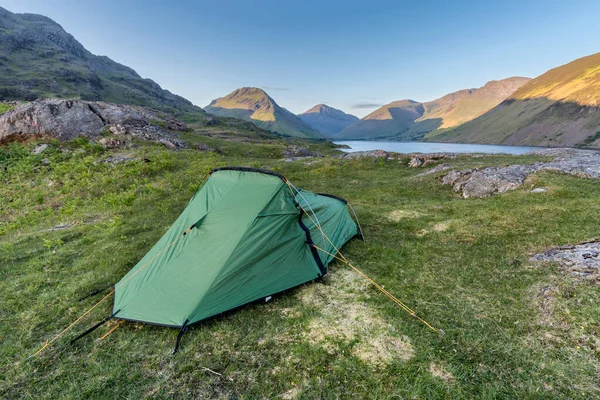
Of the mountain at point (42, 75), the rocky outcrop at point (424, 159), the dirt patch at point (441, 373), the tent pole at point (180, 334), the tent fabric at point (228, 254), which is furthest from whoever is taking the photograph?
the mountain at point (42, 75)

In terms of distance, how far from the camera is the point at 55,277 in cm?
919

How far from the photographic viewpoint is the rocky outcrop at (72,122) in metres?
31.2

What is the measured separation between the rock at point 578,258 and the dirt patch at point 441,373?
16.9ft

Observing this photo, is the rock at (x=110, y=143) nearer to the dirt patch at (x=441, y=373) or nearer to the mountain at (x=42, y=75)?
the dirt patch at (x=441, y=373)

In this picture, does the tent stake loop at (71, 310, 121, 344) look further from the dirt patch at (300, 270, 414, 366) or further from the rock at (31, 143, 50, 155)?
the rock at (31, 143, 50, 155)

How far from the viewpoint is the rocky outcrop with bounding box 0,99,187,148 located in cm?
3119

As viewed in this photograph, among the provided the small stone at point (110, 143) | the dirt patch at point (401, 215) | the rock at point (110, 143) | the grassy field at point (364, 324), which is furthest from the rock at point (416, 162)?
the small stone at point (110, 143)

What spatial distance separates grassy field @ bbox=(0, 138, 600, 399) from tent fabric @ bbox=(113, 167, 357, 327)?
1.48 ft

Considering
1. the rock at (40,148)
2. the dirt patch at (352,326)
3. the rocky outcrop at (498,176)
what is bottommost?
the dirt patch at (352,326)

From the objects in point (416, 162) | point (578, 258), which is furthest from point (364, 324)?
point (416, 162)

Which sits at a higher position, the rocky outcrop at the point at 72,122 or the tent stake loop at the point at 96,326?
the rocky outcrop at the point at 72,122

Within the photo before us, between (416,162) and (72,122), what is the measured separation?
139 ft

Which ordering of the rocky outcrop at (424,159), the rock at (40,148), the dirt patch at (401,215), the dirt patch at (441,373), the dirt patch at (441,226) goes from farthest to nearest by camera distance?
the rocky outcrop at (424,159) < the rock at (40,148) < the dirt patch at (401,215) < the dirt patch at (441,226) < the dirt patch at (441,373)

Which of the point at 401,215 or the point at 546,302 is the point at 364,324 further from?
the point at 401,215
